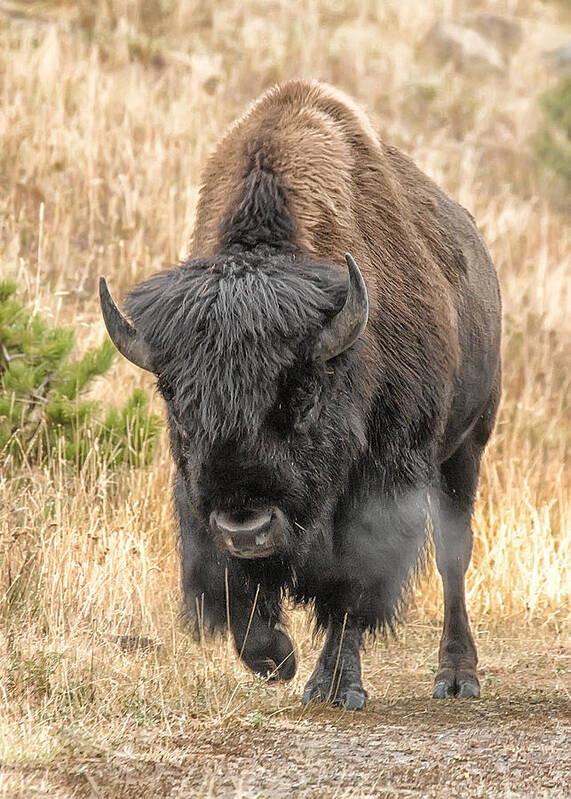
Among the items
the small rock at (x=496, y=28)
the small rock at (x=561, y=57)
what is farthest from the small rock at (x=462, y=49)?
the small rock at (x=561, y=57)

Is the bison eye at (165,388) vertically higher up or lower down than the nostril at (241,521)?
higher up

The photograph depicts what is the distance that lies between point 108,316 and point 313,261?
2.72 feet

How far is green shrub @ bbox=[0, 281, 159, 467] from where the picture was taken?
748cm

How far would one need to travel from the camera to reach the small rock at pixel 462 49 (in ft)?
71.4

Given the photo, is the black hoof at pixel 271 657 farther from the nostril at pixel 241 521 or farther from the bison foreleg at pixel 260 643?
the nostril at pixel 241 521

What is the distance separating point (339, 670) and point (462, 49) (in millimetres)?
17646

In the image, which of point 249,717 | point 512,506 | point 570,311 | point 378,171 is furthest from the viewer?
point 570,311

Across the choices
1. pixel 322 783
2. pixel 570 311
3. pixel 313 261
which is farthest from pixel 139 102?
pixel 322 783

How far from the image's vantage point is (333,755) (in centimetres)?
470

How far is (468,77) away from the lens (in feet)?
70.7

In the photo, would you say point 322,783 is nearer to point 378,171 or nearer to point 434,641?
point 378,171

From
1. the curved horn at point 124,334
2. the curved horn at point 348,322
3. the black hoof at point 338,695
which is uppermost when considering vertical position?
the curved horn at point 348,322

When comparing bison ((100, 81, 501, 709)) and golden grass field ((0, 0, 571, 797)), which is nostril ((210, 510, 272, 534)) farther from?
golden grass field ((0, 0, 571, 797))

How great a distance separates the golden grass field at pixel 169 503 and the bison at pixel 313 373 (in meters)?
0.43
